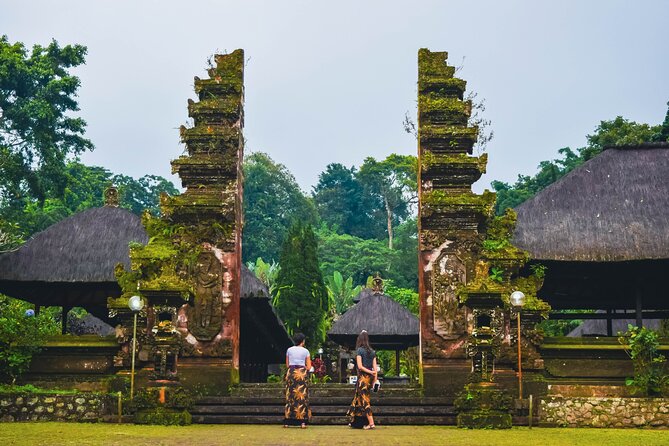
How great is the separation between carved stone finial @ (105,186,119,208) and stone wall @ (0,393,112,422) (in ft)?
30.7

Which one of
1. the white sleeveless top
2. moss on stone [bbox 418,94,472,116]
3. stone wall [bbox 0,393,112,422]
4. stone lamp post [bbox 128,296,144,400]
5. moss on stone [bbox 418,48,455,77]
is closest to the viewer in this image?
the white sleeveless top

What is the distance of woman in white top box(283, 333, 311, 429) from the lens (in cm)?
1341

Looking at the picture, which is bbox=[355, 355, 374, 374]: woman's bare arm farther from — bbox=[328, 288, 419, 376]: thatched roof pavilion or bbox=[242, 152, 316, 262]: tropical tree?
bbox=[242, 152, 316, 262]: tropical tree

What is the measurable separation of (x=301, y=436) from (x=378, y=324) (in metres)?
19.4

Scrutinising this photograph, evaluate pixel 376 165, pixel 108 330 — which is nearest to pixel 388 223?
pixel 376 165

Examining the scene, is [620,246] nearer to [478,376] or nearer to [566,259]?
[566,259]

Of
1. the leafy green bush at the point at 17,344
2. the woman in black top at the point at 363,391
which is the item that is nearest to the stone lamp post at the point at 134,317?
the leafy green bush at the point at 17,344

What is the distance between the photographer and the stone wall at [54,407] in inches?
581

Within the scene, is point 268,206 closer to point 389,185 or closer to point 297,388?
point 389,185

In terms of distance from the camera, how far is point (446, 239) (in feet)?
54.4

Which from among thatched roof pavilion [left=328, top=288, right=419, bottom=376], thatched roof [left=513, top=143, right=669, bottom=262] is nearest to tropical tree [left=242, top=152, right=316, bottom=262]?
thatched roof pavilion [left=328, top=288, right=419, bottom=376]

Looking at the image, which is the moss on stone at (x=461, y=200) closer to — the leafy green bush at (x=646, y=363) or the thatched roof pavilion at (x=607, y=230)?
the thatched roof pavilion at (x=607, y=230)

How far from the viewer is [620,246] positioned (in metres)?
18.4

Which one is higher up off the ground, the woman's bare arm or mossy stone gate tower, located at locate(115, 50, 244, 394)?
mossy stone gate tower, located at locate(115, 50, 244, 394)
